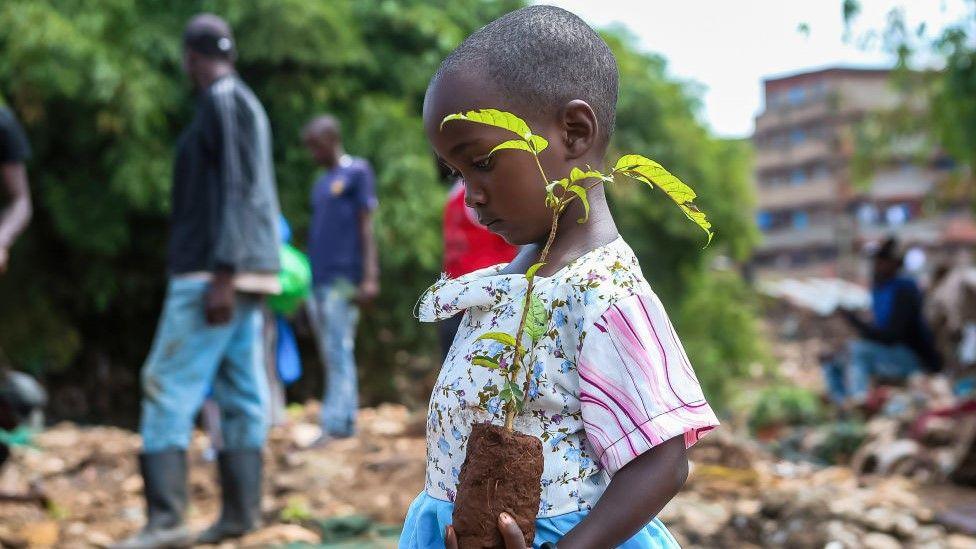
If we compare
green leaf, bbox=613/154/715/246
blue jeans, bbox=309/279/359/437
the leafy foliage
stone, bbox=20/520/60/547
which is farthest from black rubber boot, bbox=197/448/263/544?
green leaf, bbox=613/154/715/246

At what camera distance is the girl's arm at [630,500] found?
1.47 metres

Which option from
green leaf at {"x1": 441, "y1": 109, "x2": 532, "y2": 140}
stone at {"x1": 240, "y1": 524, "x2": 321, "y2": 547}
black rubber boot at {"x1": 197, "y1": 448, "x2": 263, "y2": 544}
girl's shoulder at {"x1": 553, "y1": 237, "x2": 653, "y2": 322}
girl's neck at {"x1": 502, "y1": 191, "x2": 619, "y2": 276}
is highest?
green leaf at {"x1": 441, "y1": 109, "x2": 532, "y2": 140}

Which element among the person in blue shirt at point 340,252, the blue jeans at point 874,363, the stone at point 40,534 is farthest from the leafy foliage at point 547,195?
the blue jeans at point 874,363

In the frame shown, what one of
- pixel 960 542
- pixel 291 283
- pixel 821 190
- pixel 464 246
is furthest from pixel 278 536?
pixel 821 190

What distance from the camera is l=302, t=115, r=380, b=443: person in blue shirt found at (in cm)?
640

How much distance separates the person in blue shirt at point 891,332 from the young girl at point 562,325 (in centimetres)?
806

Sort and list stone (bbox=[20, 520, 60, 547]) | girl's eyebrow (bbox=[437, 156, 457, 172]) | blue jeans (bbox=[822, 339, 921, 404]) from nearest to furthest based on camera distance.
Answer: girl's eyebrow (bbox=[437, 156, 457, 172]) < stone (bbox=[20, 520, 60, 547]) < blue jeans (bbox=[822, 339, 921, 404])

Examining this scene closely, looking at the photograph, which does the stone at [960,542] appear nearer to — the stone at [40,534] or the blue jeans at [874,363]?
the stone at [40,534]

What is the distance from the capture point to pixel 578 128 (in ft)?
5.33

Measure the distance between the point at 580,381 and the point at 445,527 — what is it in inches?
10.8

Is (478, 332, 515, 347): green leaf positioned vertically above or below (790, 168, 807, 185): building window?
below

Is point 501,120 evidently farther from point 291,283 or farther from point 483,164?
Result: point 291,283

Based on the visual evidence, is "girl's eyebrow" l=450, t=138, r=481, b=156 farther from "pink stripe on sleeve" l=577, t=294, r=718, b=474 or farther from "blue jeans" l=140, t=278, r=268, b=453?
"blue jeans" l=140, t=278, r=268, b=453

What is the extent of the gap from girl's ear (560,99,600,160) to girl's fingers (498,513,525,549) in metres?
0.51
